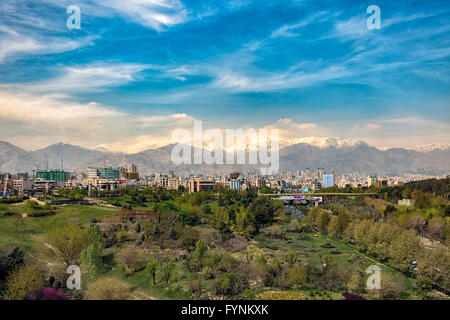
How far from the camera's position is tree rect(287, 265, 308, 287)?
1113 centimetres

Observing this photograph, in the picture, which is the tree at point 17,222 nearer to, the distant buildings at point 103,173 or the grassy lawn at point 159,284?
the grassy lawn at point 159,284

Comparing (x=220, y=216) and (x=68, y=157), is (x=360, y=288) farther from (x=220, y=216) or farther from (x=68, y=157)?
(x=68, y=157)

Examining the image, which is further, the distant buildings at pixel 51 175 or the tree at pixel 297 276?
the distant buildings at pixel 51 175

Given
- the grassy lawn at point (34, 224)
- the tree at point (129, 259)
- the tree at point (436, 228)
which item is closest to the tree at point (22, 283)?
the tree at point (129, 259)

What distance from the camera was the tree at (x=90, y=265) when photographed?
1105cm

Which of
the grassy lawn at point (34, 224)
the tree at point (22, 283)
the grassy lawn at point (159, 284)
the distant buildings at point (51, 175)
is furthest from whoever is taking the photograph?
the distant buildings at point (51, 175)

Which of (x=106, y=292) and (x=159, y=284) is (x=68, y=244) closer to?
(x=159, y=284)

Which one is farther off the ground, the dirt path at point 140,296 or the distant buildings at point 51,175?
the distant buildings at point 51,175

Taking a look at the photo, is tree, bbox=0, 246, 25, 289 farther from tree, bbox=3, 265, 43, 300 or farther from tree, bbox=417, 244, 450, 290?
tree, bbox=417, 244, 450, 290

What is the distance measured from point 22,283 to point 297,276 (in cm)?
819

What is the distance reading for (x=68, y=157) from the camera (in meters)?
126

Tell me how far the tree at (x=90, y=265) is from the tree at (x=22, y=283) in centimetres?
139

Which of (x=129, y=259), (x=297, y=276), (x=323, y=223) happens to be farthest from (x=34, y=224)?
(x=323, y=223)
